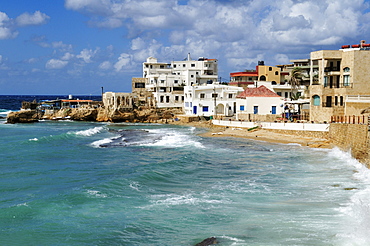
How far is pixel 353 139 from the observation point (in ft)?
110

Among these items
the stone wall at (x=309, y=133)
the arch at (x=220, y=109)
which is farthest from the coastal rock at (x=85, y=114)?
Answer: the stone wall at (x=309, y=133)

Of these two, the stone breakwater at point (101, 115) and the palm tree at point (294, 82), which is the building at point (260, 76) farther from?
the stone breakwater at point (101, 115)

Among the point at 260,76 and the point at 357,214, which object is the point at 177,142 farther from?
the point at 260,76

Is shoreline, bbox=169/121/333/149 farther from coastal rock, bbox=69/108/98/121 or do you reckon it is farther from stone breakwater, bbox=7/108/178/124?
coastal rock, bbox=69/108/98/121

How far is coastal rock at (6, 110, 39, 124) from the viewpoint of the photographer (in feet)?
263

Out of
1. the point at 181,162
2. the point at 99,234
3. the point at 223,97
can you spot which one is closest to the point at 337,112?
the point at 181,162

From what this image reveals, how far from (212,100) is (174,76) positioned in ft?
61.0

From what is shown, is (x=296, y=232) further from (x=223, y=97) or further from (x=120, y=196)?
(x=223, y=97)

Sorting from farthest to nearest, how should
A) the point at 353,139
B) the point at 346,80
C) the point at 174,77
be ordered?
the point at 174,77
the point at 346,80
the point at 353,139

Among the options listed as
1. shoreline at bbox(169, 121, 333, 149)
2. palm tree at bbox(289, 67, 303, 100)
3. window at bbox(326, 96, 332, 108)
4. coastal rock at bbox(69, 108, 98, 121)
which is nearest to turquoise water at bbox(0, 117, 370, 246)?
shoreline at bbox(169, 121, 333, 149)

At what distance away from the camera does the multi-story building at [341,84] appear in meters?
45.2

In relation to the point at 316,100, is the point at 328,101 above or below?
below

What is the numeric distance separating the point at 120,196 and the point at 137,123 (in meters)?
55.4

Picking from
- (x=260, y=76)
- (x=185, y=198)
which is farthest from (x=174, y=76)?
(x=185, y=198)
